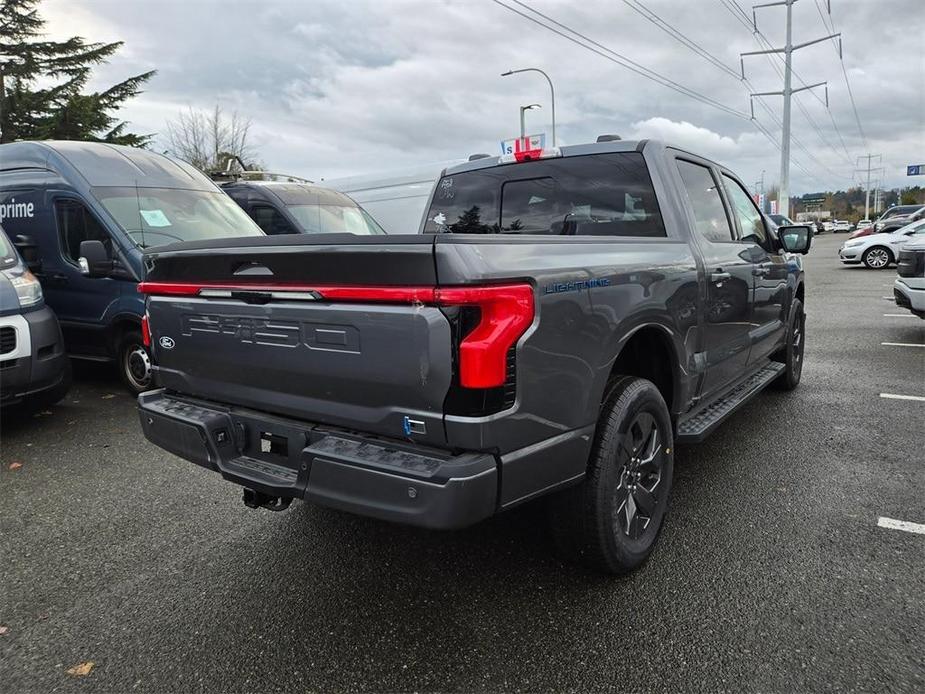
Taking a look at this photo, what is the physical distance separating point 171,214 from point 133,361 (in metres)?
1.54

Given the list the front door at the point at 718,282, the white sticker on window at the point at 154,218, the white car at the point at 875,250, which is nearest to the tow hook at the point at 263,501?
the front door at the point at 718,282

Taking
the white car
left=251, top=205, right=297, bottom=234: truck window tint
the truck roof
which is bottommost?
the white car

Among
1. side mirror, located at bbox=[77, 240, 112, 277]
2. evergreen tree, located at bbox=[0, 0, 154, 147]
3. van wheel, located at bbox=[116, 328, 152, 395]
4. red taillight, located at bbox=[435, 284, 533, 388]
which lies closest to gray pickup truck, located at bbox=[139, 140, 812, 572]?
red taillight, located at bbox=[435, 284, 533, 388]

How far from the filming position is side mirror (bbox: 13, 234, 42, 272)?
6.19m

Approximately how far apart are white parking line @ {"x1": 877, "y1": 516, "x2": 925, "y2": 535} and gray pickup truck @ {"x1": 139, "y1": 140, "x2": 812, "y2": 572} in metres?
0.92

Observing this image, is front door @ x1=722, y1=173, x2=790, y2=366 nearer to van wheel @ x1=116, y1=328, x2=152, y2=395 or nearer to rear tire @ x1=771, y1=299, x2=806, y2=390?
rear tire @ x1=771, y1=299, x2=806, y2=390

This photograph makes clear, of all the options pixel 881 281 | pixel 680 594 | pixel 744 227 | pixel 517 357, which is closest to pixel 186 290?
pixel 517 357

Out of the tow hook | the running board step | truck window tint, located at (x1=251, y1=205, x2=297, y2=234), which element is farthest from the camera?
truck window tint, located at (x1=251, y1=205, x2=297, y2=234)

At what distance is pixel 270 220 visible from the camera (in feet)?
33.9

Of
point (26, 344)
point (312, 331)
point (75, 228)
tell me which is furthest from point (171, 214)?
point (312, 331)

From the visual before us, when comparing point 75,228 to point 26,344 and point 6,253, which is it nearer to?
point 6,253

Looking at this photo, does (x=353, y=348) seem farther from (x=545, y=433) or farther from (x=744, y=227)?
(x=744, y=227)

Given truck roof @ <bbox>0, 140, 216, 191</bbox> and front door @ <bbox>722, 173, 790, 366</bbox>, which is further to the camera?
truck roof @ <bbox>0, 140, 216, 191</bbox>

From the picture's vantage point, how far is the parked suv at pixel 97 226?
603cm
